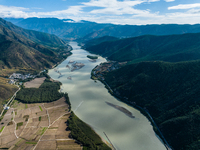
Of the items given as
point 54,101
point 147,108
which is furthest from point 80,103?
point 147,108

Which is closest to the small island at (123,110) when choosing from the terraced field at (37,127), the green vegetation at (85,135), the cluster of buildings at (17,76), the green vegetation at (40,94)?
the green vegetation at (85,135)

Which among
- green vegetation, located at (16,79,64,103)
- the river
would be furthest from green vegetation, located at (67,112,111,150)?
green vegetation, located at (16,79,64,103)

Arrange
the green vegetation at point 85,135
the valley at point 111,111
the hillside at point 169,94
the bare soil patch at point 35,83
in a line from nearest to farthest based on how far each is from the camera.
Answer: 1. the green vegetation at point 85,135
2. the hillside at point 169,94
3. the valley at point 111,111
4. the bare soil patch at point 35,83

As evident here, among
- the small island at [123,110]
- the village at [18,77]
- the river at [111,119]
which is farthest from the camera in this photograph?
the village at [18,77]

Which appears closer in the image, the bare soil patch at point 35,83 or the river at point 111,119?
the river at point 111,119

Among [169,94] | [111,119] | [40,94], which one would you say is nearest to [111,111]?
[111,119]

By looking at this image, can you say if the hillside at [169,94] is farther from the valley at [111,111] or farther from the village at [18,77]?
the village at [18,77]

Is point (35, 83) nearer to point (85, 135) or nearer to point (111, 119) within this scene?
point (85, 135)
